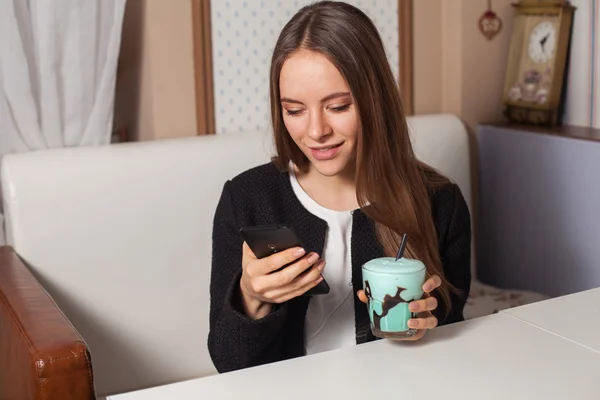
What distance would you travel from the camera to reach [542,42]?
97.9 inches

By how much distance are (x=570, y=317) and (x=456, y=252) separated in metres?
0.36

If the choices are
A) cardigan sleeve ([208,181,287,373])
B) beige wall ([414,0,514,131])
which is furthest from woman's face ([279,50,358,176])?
beige wall ([414,0,514,131])

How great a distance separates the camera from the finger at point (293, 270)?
4.21ft

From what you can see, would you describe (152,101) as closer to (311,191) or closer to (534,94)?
(311,191)

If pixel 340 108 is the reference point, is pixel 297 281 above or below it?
below

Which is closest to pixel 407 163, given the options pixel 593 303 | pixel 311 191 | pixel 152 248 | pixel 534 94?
pixel 311 191

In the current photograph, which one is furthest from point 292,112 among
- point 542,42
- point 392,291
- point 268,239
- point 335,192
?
point 542,42

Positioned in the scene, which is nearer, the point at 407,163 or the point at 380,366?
the point at 380,366

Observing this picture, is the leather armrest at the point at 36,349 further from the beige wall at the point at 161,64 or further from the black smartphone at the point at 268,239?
the beige wall at the point at 161,64

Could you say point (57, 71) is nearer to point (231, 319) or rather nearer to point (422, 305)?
point (231, 319)

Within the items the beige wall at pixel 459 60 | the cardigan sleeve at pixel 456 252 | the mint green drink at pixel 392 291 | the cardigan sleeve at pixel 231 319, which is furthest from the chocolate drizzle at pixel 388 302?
the beige wall at pixel 459 60

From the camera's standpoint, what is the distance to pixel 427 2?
2537 mm

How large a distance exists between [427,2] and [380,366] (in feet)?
5.18

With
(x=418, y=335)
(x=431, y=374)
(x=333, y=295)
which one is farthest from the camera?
(x=333, y=295)
